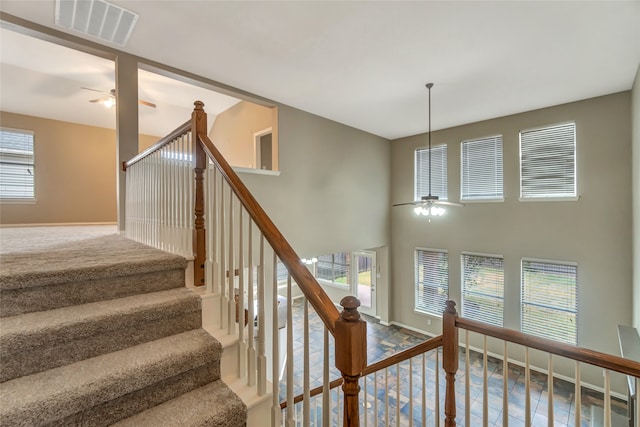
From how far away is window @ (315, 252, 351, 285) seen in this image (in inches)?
330

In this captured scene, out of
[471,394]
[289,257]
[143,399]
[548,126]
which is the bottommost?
[471,394]

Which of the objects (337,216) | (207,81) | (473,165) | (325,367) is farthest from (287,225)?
(473,165)

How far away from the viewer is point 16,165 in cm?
491

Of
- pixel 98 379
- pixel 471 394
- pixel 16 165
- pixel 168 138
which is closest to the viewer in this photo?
pixel 98 379

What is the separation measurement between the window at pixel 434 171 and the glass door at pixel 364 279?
2.18 metres

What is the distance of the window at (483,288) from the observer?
5270 mm

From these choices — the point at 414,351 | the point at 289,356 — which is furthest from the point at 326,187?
the point at 289,356

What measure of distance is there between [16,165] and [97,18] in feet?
14.3

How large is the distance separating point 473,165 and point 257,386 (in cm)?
573

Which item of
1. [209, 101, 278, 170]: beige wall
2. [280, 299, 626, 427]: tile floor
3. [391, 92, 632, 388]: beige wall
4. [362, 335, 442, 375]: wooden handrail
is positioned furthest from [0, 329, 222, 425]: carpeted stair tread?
[391, 92, 632, 388]: beige wall

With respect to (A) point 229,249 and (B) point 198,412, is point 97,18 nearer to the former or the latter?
(A) point 229,249

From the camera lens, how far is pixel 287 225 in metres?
4.54

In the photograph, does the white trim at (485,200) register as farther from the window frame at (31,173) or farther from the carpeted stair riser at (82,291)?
the window frame at (31,173)

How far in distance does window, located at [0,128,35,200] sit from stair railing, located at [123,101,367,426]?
3876 millimetres
